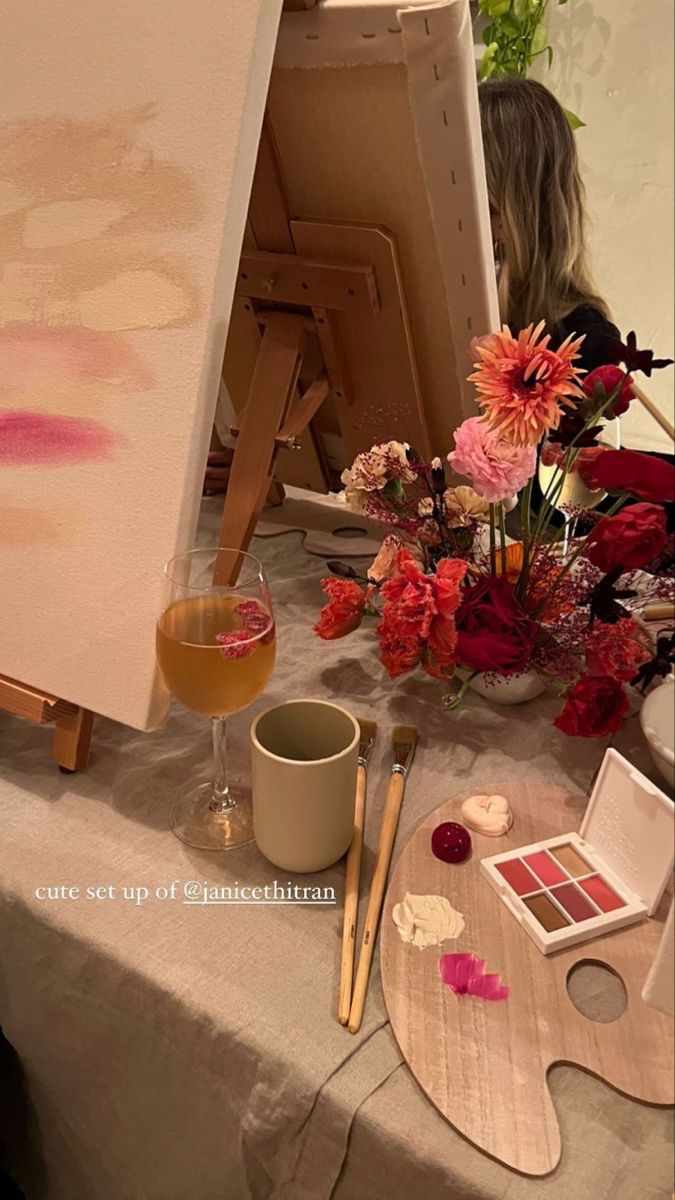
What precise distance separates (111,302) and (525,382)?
1.17ft

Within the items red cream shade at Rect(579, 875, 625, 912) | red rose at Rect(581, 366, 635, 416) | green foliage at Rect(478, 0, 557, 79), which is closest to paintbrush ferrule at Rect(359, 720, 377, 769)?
red cream shade at Rect(579, 875, 625, 912)

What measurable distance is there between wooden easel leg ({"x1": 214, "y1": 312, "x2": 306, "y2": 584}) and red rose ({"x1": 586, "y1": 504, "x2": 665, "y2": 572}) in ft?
1.37

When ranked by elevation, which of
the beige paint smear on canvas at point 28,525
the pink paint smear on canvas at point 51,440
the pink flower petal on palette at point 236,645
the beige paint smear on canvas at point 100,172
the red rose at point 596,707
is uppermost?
the beige paint smear on canvas at point 100,172

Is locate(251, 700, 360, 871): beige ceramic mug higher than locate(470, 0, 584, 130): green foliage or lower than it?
lower

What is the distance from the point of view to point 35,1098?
2.71 ft

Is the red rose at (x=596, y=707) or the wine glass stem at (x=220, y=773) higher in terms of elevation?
the red rose at (x=596, y=707)

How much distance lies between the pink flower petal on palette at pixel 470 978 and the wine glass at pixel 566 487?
38 cm

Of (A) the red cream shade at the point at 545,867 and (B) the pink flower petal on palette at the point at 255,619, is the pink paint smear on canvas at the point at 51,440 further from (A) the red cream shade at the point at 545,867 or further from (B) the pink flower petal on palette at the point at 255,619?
(A) the red cream shade at the point at 545,867

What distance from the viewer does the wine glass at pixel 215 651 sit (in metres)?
0.66

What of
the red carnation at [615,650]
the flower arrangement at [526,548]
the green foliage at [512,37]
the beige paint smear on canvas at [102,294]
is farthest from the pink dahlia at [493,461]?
the green foliage at [512,37]

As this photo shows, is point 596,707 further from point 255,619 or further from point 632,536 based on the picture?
point 255,619

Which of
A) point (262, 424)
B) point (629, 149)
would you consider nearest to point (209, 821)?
point (262, 424)

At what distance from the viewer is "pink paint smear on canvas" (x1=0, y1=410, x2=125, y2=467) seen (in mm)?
778

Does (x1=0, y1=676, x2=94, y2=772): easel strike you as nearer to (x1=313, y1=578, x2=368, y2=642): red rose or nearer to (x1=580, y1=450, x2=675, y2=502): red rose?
(x1=313, y1=578, x2=368, y2=642): red rose
